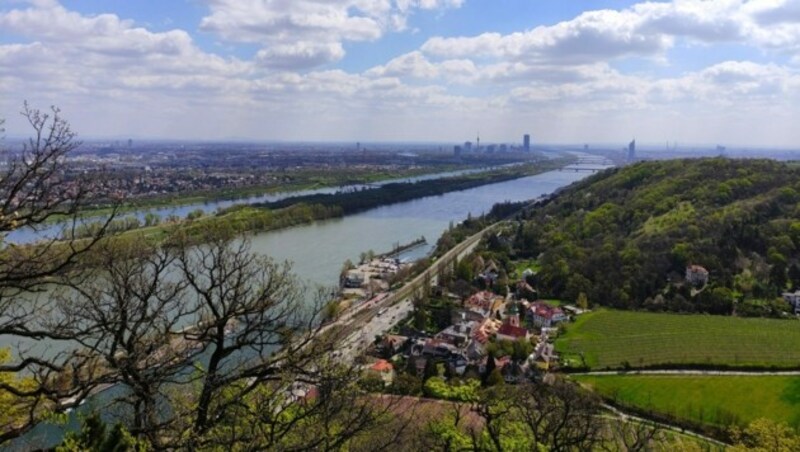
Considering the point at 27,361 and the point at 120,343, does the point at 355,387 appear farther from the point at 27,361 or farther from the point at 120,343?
the point at 27,361

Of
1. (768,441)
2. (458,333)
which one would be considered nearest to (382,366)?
(458,333)

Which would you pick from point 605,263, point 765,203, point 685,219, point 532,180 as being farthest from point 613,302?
point 532,180

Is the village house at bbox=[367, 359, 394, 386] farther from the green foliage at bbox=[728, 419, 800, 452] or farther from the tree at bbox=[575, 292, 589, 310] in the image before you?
the tree at bbox=[575, 292, 589, 310]

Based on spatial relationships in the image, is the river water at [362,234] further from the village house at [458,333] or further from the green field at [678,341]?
the green field at [678,341]

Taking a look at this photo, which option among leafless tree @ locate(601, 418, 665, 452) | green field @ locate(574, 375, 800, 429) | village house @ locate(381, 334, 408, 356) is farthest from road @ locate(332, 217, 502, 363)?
leafless tree @ locate(601, 418, 665, 452)

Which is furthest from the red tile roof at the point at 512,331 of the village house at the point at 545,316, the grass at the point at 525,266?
the grass at the point at 525,266

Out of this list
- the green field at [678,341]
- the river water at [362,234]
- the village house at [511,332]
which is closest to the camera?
the green field at [678,341]

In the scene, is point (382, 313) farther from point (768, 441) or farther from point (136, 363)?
point (136, 363)
